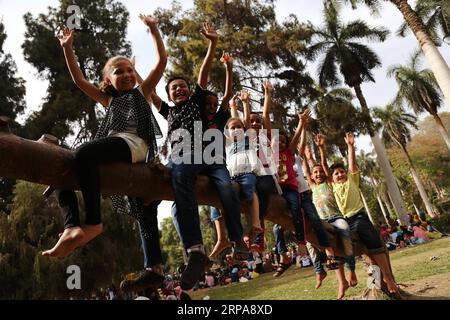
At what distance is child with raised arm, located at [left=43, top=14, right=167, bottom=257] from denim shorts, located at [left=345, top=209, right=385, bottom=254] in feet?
13.2

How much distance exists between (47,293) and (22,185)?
470 centimetres

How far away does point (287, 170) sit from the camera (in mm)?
4578

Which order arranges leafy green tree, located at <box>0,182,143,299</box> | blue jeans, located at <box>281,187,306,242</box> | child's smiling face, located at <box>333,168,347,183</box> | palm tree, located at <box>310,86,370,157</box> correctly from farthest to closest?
palm tree, located at <box>310,86,370,157</box> < leafy green tree, located at <box>0,182,143,299</box> < child's smiling face, located at <box>333,168,347,183</box> < blue jeans, located at <box>281,187,306,242</box>

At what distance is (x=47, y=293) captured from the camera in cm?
1369

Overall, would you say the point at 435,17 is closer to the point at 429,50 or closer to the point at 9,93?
the point at 429,50

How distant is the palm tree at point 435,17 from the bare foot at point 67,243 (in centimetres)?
2355

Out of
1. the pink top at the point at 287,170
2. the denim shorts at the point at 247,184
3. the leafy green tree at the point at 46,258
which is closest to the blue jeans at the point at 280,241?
the pink top at the point at 287,170

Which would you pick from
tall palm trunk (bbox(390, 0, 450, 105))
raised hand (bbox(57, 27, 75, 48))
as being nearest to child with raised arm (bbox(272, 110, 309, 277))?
raised hand (bbox(57, 27, 75, 48))

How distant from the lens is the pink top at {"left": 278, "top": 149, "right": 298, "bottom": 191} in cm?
449

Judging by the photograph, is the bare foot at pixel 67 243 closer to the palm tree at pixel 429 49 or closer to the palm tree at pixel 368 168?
the palm tree at pixel 429 49

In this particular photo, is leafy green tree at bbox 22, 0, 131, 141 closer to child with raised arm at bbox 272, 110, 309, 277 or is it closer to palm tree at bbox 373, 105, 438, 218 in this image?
child with raised arm at bbox 272, 110, 309, 277

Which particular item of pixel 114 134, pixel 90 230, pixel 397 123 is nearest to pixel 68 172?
pixel 90 230
